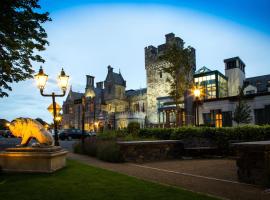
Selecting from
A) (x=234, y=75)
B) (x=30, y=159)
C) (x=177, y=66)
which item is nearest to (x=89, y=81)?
(x=234, y=75)

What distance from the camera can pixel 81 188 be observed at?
6586mm

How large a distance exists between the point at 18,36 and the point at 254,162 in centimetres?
1312

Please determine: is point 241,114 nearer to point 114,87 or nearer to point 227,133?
point 227,133

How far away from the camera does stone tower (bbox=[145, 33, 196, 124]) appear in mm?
54406

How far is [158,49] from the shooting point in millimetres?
57906

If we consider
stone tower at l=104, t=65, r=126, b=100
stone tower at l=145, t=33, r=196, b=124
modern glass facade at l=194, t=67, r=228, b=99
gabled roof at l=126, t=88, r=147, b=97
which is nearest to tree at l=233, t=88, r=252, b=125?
modern glass facade at l=194, t=67, r=228, b=99

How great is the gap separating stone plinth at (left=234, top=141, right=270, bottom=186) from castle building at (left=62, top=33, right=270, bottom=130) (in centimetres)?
1141

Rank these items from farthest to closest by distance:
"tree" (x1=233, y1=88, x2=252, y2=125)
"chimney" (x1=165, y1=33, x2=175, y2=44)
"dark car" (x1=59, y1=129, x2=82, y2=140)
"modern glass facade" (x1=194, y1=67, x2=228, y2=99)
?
"chimney" (x1=165, y1=33, x2=175, y2=44) < "modern glass facade" (x1=194, y1=67, x2=228, y2=99) < "dark car" (x1=59, y1=129, x2=82, y2=140) < "tree" (x1=233, y1=88, x2=252, y2=125)

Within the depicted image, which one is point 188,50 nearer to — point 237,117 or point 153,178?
point 237,117

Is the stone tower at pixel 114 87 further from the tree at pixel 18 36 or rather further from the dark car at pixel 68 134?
the tree at pixel 18 36

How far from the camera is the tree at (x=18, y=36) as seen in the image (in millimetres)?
13134

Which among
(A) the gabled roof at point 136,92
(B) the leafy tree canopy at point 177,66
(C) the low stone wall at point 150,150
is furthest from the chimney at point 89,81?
(C) the low stone wall at point 150,150

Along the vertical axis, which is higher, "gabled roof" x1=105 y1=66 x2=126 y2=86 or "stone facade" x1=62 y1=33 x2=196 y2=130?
"gabled roof" x1=105 y1=66 x2=126 y2=86

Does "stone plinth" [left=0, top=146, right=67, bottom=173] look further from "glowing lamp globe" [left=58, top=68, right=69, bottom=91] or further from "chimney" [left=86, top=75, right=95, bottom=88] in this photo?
"chimney" [left=86, top=75, right=95, bottom=88]
